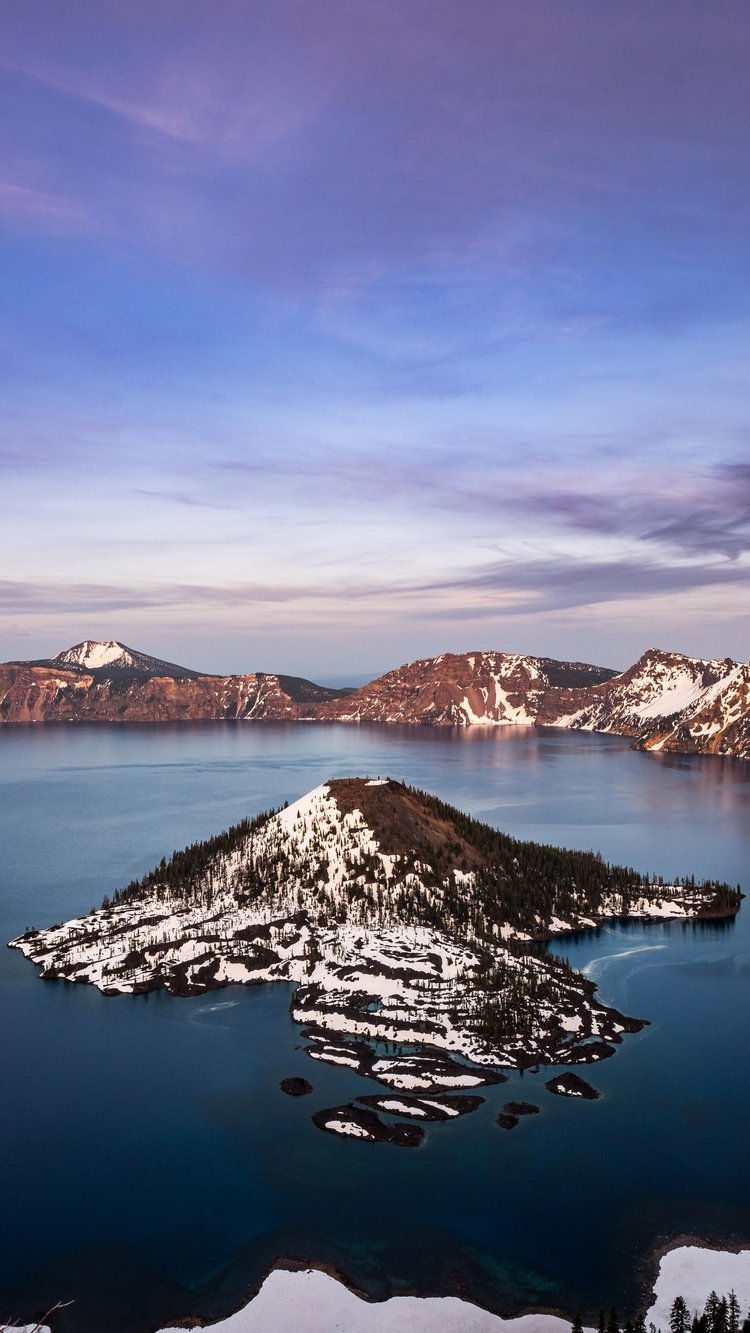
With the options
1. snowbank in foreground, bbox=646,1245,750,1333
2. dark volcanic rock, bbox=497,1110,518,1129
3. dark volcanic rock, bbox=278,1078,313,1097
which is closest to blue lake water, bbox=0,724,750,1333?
dark volcanic rock, bbox=497,1110,518,1129

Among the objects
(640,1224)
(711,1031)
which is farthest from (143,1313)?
(711,1031)

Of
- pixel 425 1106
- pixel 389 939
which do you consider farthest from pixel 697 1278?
pixel 389 939

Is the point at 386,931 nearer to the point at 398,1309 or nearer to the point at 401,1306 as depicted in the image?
the point at 401,1306

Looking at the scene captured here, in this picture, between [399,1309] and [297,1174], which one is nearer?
[399,1309]

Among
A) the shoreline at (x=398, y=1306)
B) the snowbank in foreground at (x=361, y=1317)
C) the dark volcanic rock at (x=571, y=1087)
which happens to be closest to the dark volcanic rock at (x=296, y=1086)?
the shoreline at (x=398, y=1306)

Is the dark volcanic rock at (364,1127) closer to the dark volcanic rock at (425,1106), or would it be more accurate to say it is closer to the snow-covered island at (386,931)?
the dark volcanic rock at (425,1106)

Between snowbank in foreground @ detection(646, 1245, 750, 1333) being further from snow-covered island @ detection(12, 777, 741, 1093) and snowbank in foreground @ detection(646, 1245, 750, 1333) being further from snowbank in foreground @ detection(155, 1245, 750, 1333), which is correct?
snow-covered island @ detection(12, 777, 741, 1093)
